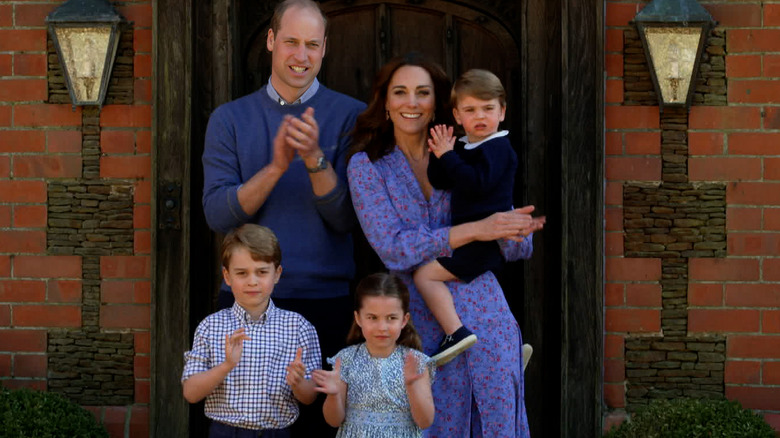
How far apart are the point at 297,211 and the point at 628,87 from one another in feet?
5.12

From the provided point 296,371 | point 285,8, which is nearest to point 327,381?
point 296,371

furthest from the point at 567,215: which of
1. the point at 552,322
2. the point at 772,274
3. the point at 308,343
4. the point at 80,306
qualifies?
the point at 80,306

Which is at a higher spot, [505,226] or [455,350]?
[505,226]

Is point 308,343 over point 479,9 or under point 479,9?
under

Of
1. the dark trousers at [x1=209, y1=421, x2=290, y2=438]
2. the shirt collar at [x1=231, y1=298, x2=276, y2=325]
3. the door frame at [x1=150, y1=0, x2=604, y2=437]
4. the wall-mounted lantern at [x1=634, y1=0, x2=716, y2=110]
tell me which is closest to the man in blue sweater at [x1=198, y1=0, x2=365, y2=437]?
the shirt collar at [x1=231, y1=298, x2=276, y2=325]

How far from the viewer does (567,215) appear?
4.39 m

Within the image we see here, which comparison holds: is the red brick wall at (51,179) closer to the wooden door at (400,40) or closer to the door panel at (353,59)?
the wooden door at (400,40)

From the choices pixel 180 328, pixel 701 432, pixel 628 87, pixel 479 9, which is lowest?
pixel 701 432

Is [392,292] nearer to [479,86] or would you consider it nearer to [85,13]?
[479,86]

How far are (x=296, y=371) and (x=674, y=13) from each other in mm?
2210

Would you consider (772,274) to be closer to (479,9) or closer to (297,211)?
(479,9)

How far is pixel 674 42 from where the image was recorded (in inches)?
169

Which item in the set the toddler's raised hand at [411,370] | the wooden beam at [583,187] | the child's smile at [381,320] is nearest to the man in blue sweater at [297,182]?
the child's smile at [381,320]

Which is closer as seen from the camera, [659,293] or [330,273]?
[330,273]
